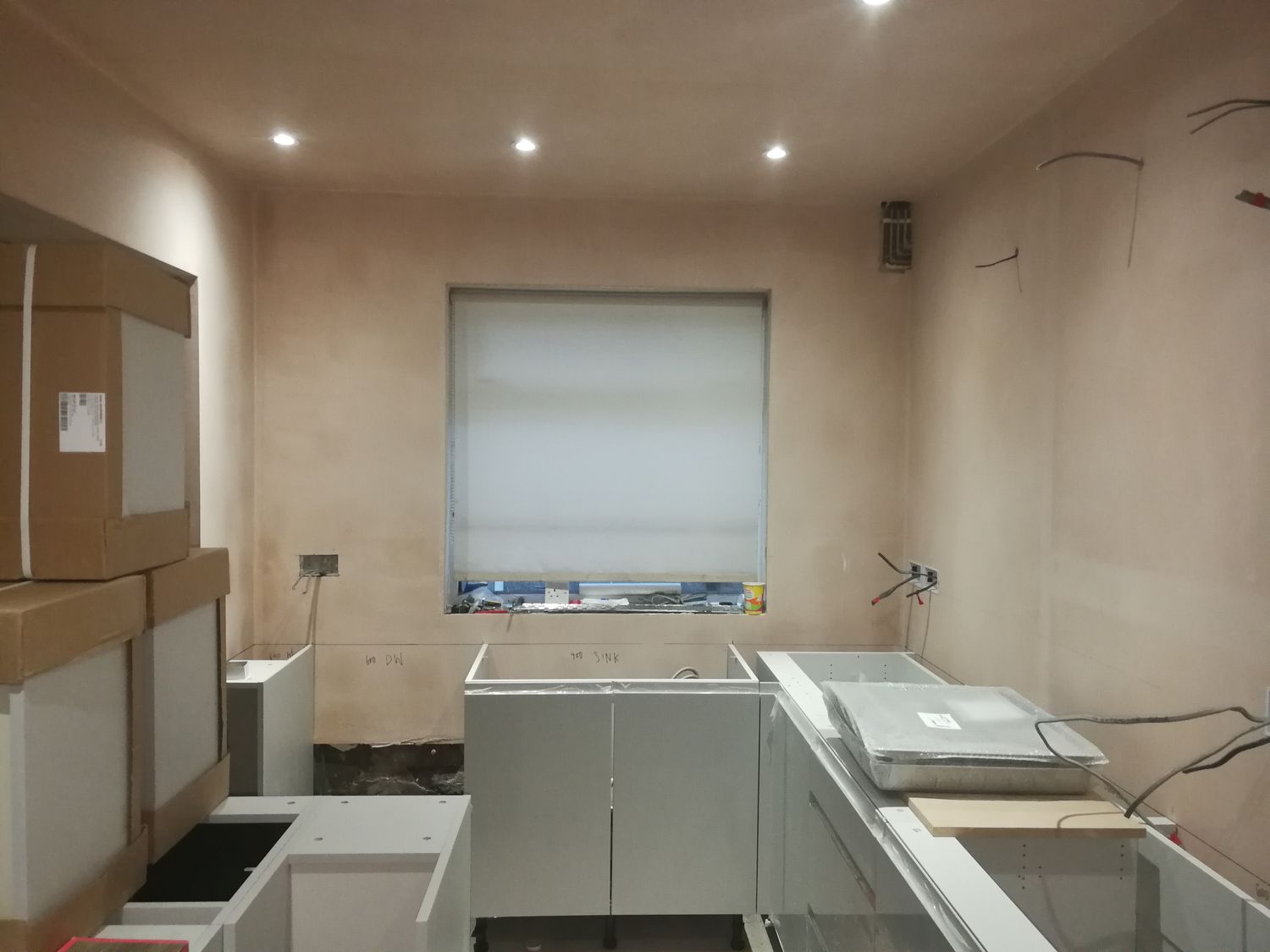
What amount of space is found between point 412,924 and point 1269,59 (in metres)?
2.23

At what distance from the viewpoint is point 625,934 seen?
255 centimetres

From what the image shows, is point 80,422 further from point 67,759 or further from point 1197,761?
point 1197,761

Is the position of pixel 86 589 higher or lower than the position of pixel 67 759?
higher

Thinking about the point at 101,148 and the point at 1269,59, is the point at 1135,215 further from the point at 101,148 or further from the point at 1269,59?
the point at 101,148

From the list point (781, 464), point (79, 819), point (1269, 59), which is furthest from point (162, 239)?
point (1269, 59)

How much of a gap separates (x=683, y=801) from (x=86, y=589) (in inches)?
71.1

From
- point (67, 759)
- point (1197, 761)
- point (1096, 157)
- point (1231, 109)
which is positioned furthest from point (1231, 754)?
point (67, 759)

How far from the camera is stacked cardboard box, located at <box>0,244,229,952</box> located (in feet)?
3.48

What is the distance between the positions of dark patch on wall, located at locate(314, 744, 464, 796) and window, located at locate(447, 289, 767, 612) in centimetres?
65

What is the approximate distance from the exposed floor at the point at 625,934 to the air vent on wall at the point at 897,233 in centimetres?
253

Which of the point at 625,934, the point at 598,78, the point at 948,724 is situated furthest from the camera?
the point at 625,934

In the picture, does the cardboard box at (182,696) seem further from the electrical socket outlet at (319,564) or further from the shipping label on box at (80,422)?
the electrical socket outlet at (319,564)

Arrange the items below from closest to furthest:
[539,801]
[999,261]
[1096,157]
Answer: [1096,157] < [999,261] < [539,801]

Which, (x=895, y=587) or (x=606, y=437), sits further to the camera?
(x=606, y=437)
